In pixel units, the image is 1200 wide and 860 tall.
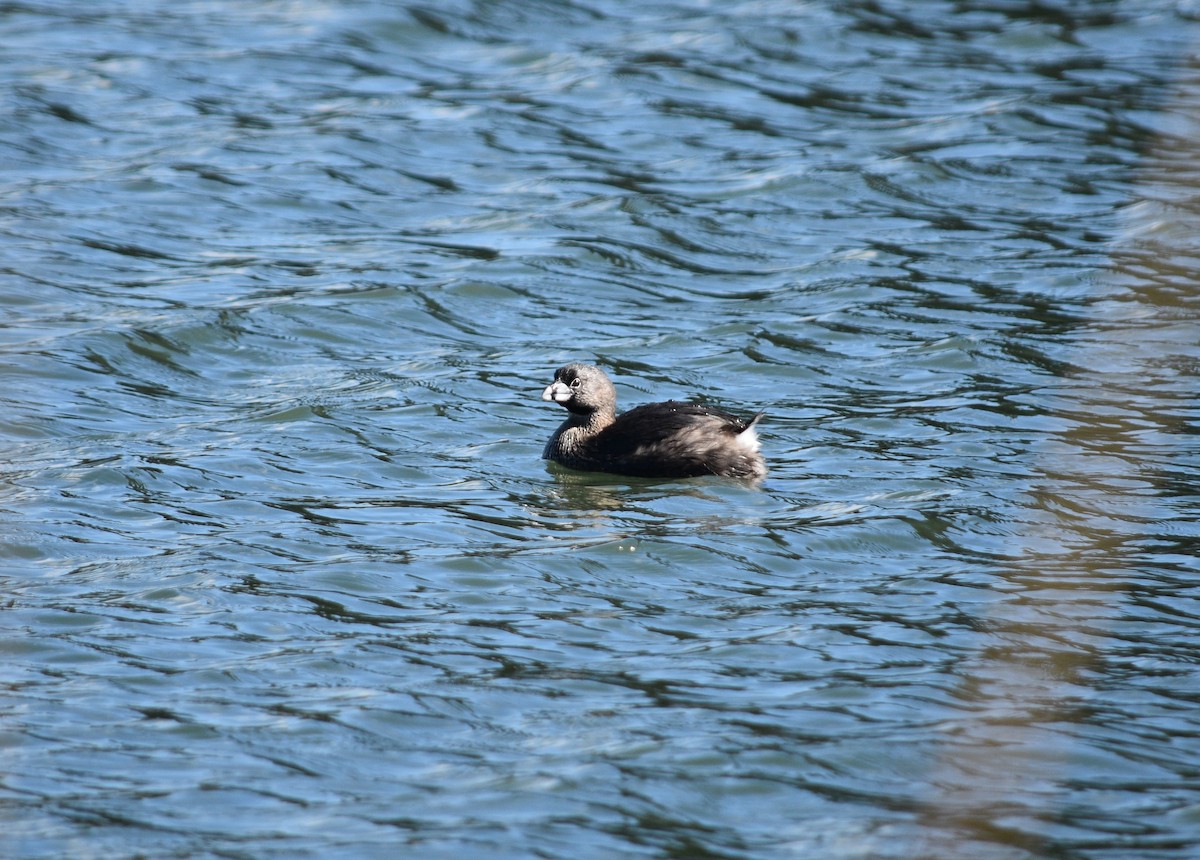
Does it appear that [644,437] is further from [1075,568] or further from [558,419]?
[1075,568]

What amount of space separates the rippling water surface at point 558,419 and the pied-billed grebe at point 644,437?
251 mm

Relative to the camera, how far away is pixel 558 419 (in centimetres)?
1094

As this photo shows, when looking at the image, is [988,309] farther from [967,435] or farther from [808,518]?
[808,518]

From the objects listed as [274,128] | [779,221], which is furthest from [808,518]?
[274,128]

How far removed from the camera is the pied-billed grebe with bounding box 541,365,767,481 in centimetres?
942

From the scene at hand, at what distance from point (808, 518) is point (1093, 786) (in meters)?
2.97

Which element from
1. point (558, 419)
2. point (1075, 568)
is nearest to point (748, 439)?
point (558, 419)

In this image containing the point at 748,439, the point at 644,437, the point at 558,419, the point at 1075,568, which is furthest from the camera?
the point at 558,419

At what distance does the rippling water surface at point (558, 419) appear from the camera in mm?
6125

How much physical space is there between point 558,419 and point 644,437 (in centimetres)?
146

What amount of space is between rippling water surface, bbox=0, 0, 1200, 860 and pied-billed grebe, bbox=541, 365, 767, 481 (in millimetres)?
251

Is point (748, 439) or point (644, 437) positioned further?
point (644, 437)

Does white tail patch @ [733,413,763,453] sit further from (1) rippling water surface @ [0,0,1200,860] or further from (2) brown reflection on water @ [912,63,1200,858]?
(2) brown reflection on water @ [912,63,1200,858]

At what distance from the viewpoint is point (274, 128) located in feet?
54.9
